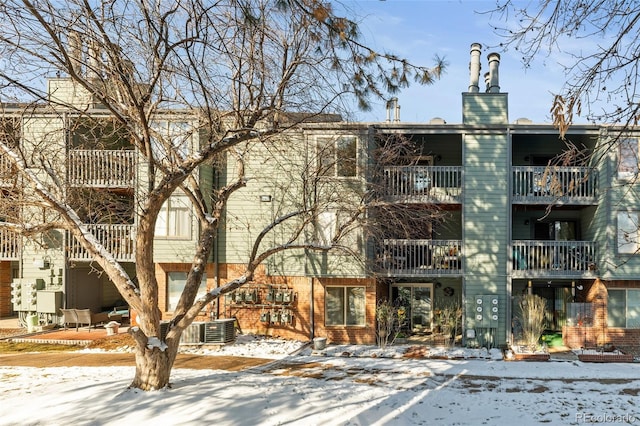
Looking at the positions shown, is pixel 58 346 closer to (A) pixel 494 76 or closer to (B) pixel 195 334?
(B) pixel 195 334

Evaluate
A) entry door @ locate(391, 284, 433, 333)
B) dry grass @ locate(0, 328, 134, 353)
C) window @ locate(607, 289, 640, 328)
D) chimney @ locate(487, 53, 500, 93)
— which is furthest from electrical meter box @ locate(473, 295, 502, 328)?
dry grass @ locate(0, 328, 134, 353)

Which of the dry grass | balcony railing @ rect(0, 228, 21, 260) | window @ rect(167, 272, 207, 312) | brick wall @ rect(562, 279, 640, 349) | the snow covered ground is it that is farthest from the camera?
balcony railing @ rect(0, 228, 21, 260)

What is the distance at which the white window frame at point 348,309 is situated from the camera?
15.9 m

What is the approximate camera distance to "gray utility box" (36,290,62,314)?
16.7 m

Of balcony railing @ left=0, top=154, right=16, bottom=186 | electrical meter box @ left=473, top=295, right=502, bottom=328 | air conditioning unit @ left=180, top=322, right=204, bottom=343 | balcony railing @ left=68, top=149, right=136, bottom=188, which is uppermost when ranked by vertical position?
balcony railing @ left=68, top=149, right=136, bottom=188

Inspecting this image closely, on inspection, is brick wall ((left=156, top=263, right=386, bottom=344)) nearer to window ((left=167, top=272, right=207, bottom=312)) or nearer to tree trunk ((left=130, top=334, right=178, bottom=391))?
window ((left=167, top=272, right=207, bottom=312))

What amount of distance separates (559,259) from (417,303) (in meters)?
5.46

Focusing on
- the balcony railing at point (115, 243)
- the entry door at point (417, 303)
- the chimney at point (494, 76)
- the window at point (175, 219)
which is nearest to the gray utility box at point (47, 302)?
the balcony railing at point (115, 243)

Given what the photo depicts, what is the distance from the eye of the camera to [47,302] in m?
16.8

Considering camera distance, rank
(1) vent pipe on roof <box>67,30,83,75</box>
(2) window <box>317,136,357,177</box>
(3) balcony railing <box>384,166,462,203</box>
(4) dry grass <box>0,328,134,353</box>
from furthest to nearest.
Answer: (3) balcony railing <box>384,166,462,203</box>, (2) window <box>317,136,357,177</box>, (4) dry grass <box>0,328,134,353</box>, (1) vent pipe on roof <box>67,30,83,75</box>

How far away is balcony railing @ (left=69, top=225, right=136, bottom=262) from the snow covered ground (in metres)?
6.16

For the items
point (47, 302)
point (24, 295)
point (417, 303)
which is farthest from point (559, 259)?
point (24, 295)

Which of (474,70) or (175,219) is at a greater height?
(474,70)

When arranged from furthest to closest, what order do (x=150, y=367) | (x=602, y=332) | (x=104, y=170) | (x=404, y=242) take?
(x=104, y=170)
(x=404, y=242)
(x=602, y=332)
(x=150, y=367)
